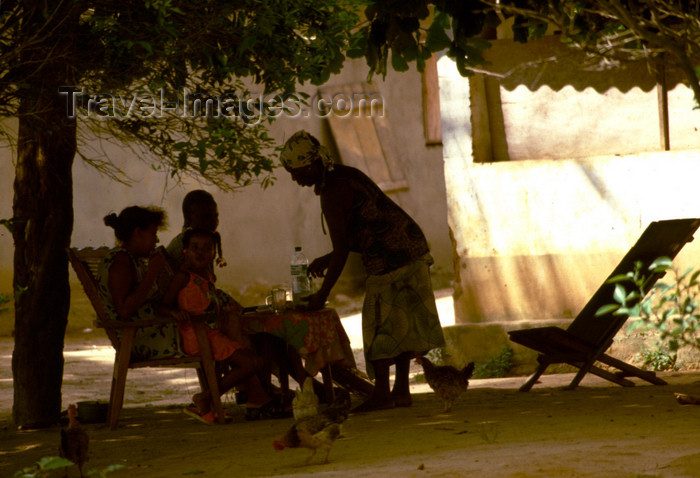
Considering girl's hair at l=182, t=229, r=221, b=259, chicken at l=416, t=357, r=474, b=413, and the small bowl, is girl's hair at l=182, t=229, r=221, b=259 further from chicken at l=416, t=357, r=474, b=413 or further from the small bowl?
chicken at l=416, t=357, r=474, b=413

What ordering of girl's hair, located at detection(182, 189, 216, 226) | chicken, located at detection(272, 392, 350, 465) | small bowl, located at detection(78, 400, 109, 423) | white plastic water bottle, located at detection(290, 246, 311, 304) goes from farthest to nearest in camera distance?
small bowl, located at detection(78, 400, 109, 423), girl's hair, located at detection(182, 189, 216, 226), white plastic water bottle, located at detection(290, 246, 311, 304), chicken, located at detection(272, 392, 350, 465)

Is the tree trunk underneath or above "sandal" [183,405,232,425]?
above

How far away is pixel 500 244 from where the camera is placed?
9656 millimetres

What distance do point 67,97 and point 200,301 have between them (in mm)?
1476

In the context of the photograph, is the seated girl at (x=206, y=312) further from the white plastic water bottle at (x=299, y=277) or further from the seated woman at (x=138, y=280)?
the white plastic water bottle at (x=299, y=277)

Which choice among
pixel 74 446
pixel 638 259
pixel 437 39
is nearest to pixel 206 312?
pixel 74 446

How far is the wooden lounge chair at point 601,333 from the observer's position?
7.32 meters

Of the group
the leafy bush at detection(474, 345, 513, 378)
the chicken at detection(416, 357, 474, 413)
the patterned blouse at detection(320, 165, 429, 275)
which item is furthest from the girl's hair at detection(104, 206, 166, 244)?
the leafy bush at detection(474, 345, 513, 378)

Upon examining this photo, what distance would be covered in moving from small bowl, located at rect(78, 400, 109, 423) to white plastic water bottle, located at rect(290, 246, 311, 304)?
1.52 metres

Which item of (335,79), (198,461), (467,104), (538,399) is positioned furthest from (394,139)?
(198,461)

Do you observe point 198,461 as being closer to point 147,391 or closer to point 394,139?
point 147,391

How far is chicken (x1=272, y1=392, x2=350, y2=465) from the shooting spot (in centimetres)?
492

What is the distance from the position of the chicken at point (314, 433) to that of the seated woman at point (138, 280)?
1.66 metres

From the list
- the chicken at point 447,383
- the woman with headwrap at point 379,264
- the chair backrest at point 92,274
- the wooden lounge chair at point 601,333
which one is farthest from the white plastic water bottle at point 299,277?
the wooden lounge chair at point 601,333
